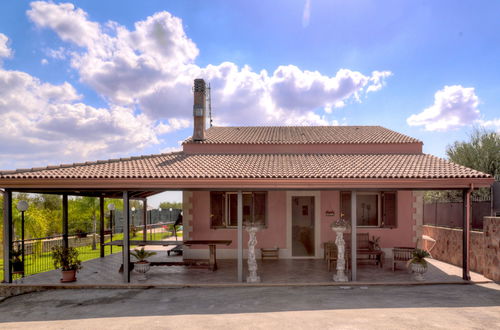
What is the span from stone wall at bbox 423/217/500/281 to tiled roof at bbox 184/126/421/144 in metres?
3.91

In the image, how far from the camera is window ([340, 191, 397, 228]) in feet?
37.9

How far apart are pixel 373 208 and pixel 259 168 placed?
5038mm

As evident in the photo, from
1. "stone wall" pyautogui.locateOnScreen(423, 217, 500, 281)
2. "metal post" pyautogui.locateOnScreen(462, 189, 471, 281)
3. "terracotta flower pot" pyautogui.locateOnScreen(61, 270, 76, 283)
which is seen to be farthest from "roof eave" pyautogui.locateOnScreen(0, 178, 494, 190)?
"terracotta flower pot" pyautogui.locateOnScreen(61, 270, 76, 283)

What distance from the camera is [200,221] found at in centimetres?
1148

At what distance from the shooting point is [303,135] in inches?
573

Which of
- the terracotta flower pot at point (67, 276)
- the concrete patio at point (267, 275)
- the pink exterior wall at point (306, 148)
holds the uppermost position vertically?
the pink exterior wall at point (306, 148)

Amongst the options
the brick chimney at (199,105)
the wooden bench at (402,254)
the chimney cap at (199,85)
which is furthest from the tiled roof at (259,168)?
the chimney cap at (199,85)

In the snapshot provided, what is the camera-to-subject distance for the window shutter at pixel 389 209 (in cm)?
1155

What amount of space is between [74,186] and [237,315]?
5.41 m

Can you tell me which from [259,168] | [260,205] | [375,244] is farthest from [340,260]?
[260,205]

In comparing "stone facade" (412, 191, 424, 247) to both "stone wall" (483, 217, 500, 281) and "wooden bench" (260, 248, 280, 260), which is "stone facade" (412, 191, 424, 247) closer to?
"stone wall" (483, 217, 500, 281)

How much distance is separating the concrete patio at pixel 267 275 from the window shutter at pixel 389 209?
1.59m

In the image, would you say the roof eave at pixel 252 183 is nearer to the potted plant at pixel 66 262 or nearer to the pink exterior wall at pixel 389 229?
the potted plant at pixel 66 262

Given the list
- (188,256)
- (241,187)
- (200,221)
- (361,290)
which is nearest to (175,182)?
(241,187)
